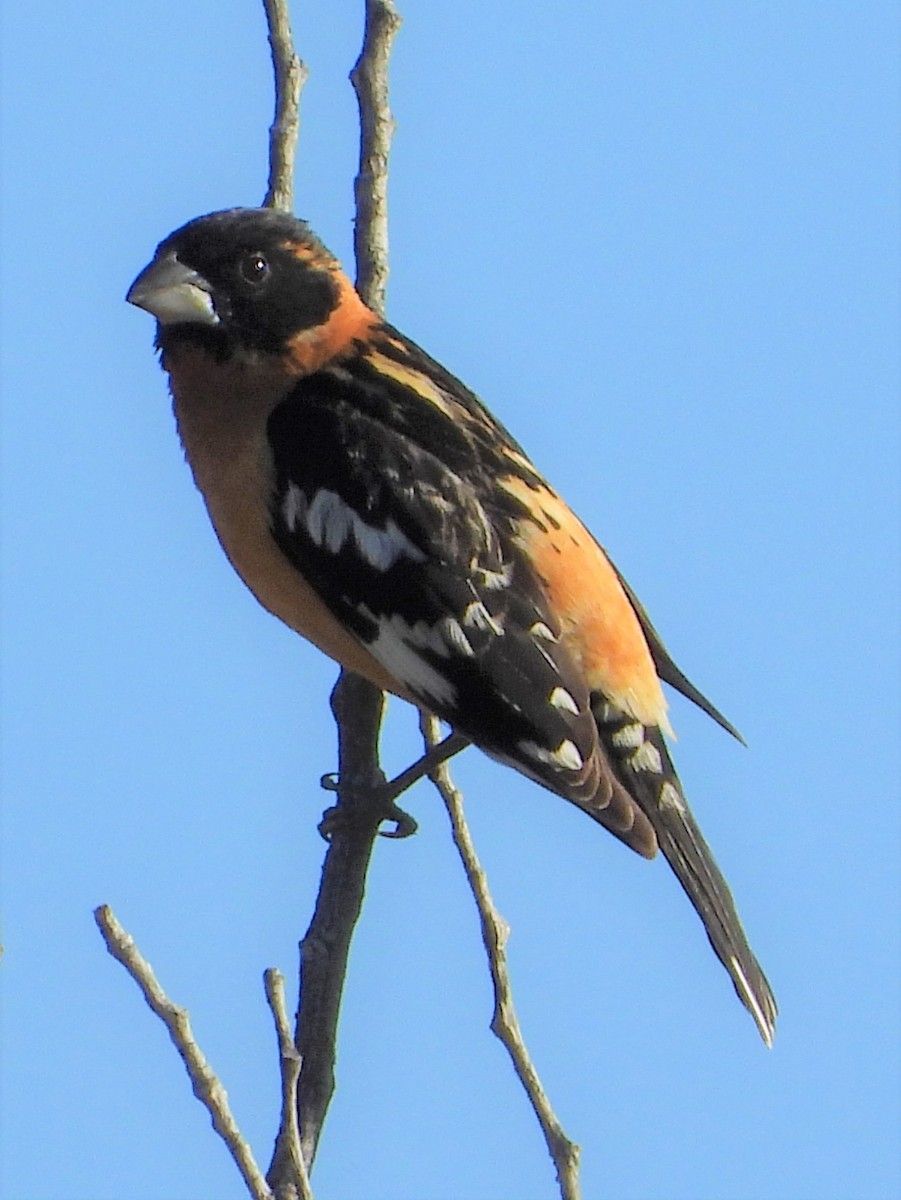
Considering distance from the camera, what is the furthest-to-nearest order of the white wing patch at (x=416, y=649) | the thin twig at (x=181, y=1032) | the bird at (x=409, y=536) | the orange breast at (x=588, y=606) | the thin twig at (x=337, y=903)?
the orange breast at (x=588, y=606), the bird at (x=409, y=536), the white wing patch at (x=416, y=649), the thin twig at (x=337, y=903), the thin twig at (x=181, y=1032)

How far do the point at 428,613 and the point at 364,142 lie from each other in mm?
1311

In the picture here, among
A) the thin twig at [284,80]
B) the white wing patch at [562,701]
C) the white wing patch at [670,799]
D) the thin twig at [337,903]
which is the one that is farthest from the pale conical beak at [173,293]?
the white wing patch at [670,799]

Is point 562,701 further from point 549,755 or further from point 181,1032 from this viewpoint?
point 181,1032

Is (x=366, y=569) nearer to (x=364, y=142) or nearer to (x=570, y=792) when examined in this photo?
(x=570, y=792)

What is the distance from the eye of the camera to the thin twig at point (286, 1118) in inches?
127

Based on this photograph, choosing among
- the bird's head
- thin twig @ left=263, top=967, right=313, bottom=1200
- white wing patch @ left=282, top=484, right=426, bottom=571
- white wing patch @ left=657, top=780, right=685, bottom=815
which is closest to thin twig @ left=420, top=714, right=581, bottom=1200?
thin twig @ left=263, top=967, right=313, bottom=1200

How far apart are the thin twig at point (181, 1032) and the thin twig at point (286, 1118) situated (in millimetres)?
125

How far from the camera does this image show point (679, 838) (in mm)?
5539

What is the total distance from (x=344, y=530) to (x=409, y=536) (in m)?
0.17

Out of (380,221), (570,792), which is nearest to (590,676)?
(570,792)

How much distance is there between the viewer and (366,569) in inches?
210

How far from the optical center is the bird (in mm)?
5297

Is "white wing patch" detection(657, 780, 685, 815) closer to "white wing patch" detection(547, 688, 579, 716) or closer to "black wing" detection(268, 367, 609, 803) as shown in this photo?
"black wing" detection(268, 367, 609, 803)

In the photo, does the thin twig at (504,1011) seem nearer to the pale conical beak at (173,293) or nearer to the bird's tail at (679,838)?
the bird's tail at (679,838)
